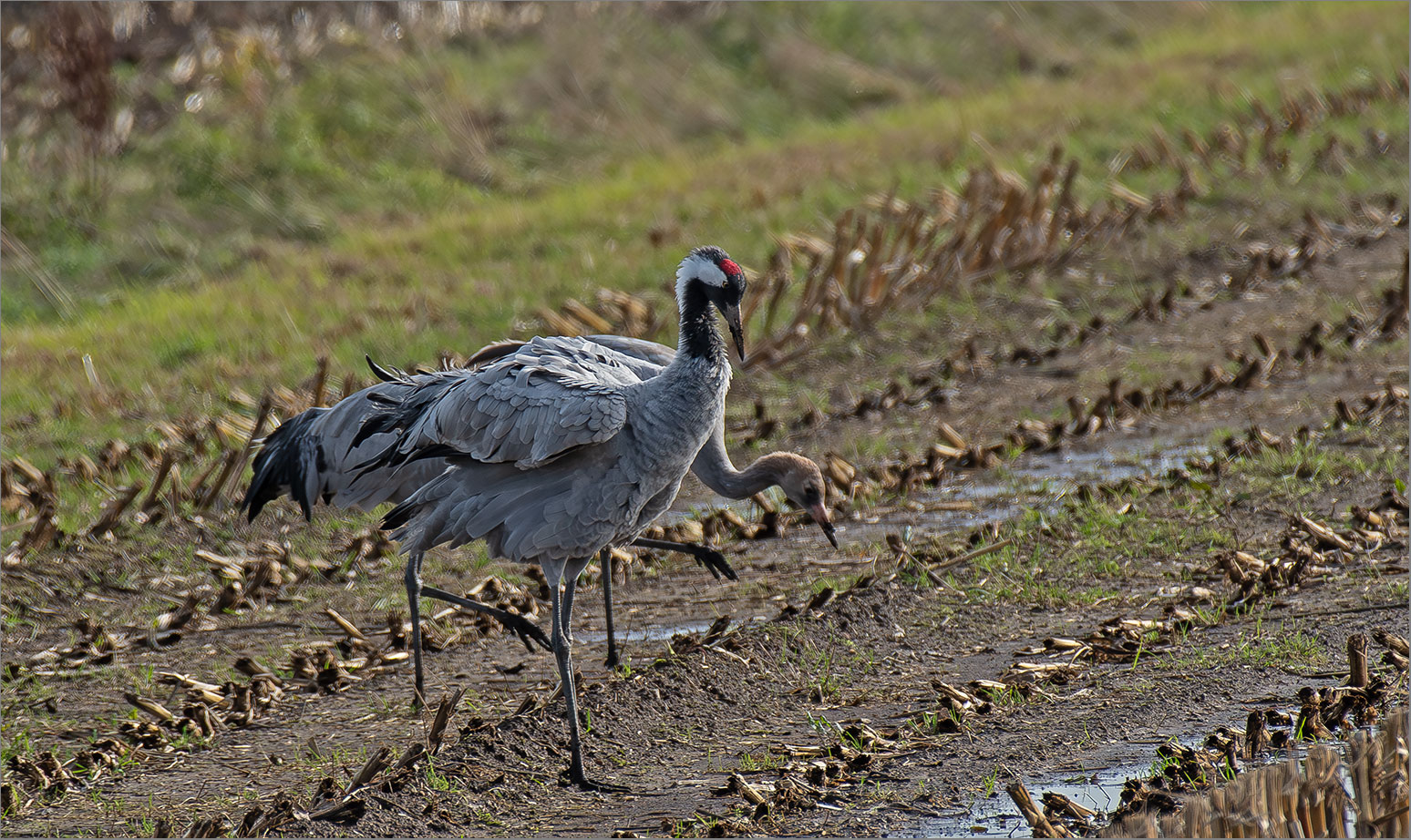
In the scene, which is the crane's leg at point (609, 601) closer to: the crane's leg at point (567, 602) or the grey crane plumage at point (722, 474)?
the grey crane plumage at point (722, 474)

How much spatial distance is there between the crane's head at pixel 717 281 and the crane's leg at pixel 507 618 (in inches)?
50.7

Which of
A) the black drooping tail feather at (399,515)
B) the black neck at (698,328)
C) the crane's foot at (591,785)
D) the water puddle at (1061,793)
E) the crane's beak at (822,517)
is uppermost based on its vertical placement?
the black neck at (698,328)

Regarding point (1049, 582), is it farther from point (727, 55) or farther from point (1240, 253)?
point (727, 55)

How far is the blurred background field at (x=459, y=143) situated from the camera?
32.5ft

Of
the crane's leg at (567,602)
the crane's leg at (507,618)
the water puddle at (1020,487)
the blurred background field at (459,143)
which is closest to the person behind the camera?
the crane's leg at (567,602)

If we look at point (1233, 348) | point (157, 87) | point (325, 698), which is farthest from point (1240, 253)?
point (157, 87)

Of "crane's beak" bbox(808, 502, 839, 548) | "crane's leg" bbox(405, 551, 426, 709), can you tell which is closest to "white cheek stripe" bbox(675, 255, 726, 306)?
"crane's beak" bbox(808, 502, 839, 548)

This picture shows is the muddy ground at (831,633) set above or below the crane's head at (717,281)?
below

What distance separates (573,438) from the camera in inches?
187

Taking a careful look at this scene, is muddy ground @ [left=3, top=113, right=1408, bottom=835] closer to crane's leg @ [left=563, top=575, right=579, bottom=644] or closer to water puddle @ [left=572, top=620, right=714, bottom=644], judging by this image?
water puddle @ [left=572, top=620, right=714, bottom=644]

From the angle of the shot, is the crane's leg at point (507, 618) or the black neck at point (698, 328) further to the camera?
the crane's leg at point (507, 618)

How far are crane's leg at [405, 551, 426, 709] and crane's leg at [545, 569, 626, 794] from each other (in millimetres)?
579

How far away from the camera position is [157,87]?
13.8 meters

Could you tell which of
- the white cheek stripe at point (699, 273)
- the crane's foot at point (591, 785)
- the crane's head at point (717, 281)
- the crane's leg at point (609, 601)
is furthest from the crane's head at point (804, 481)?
the crane's foot at point (591, 785)
